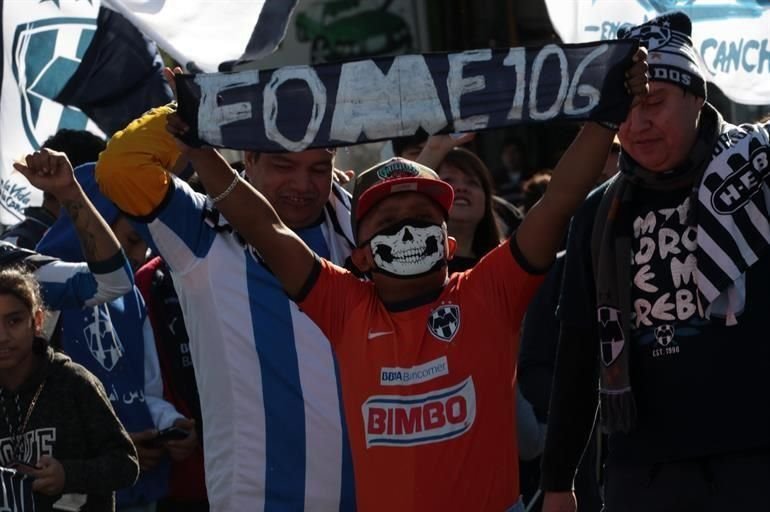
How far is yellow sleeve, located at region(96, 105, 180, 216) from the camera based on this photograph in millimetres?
4484

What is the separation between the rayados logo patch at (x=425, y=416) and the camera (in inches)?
165

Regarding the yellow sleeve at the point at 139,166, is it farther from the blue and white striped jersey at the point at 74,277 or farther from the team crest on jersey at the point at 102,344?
the team crest on jersey at the point at 102,344

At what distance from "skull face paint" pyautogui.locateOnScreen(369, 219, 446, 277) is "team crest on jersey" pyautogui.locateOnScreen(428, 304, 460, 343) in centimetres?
11

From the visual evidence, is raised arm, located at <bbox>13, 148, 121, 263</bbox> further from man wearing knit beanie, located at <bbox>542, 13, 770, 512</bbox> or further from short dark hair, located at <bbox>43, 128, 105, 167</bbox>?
man wearing knit beanie, located at <bbox>542, 13, 770, 512</bbox>

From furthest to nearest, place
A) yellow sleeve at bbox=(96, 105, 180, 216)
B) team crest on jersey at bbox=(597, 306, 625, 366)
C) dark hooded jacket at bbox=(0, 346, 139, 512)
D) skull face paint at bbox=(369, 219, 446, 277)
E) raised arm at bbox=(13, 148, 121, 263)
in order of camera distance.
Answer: dark hooded jacket at bbox=(0, 346, 139, 512)
raised arm at bbox=(13, 148, 121, 263)
team crest on jersey at bbox=(597, 306, 625, 366)
yellow sleeve at bbox=(96, 105, 180, 216)
skull face paint at bbox=(369, 219, 446, 277)

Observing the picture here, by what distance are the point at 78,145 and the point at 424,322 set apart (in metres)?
2.99

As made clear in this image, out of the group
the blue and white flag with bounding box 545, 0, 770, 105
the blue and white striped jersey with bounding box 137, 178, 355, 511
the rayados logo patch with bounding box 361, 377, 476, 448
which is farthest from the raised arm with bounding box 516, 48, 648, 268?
the blue and white flag with bounding box 545, 0, 770, 105

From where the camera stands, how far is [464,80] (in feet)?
13.8

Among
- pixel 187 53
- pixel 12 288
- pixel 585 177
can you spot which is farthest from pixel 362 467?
pixel 187 53

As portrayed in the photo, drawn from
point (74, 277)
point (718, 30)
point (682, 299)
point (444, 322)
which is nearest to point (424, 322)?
point (444, 322)

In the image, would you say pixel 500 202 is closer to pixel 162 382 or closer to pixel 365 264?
pixel 162 382

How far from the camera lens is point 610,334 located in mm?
4938

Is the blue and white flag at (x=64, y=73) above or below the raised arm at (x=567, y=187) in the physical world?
above

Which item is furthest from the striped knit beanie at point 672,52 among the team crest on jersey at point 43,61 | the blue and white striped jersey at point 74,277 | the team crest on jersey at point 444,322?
the team crest on jersey at point 43,61
